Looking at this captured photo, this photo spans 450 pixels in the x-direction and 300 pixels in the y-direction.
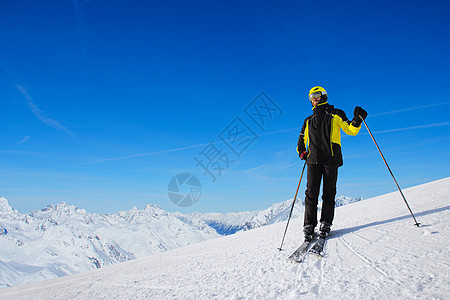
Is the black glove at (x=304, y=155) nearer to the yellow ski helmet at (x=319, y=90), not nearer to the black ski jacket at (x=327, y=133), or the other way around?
the black ski jacket at (x=327, y=133)

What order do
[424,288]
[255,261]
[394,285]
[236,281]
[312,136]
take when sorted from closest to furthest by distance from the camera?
1. [424,288]
2. [394,285]
3. [236,281]
4. [255,261]
5. [312,136]

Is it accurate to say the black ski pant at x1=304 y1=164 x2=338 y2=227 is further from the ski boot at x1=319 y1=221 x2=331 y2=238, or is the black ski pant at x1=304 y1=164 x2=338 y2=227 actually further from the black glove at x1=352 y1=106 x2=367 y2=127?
the black glove at x1=352 y1=106 x2=367 y2=127

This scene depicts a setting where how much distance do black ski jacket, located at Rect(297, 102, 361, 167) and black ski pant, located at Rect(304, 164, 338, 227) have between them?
155 mm

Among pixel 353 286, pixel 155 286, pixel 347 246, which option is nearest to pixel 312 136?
pixel 347 246

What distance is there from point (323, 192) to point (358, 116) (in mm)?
1561

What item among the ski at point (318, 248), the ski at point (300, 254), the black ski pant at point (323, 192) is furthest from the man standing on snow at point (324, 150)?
the ski at point (300, 254)

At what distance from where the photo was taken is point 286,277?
291cm

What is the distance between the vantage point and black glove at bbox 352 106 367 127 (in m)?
4.49

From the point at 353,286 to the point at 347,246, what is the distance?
1374 millimetres

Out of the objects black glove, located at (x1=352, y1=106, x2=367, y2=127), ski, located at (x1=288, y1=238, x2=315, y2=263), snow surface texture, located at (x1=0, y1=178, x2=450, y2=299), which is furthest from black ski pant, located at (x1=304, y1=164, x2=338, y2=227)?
black glove, located at (x1=352, y1=106, x2=367, y2=127)

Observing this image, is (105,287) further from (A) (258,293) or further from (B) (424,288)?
(B) (424,288)

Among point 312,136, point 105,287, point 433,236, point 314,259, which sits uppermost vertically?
point 312,136

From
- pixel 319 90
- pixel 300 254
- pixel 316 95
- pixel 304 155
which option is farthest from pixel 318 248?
pixel 319 90

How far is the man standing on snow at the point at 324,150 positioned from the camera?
457 centimetres
